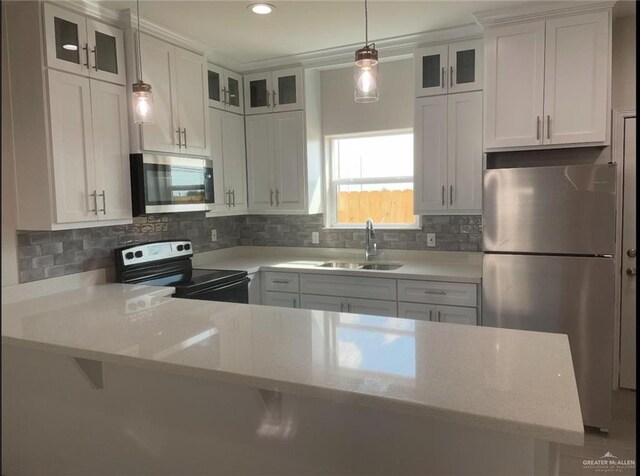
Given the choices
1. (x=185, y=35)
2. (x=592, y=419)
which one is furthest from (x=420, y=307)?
(x=185, y=35)

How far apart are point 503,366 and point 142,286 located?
2214 millimetres

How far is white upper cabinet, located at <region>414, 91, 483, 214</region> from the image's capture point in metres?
3.37

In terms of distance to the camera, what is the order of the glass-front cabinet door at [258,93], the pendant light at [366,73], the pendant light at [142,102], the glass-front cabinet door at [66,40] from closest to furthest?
1. the pendant light at [366,73]
2. the pendant light at [142,102]
3. the glass-front cabinet door at [66,40]
4. the glass-front cabinet door at [258,93]

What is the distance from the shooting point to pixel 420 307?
10.8ft

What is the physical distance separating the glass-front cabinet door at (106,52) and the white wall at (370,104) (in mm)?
1778

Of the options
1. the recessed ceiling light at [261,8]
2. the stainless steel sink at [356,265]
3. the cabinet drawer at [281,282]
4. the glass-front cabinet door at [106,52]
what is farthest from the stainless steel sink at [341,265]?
the glass-front cabinet door at [106,52]

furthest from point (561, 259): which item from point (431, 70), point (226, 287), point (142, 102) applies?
point (142, 102)

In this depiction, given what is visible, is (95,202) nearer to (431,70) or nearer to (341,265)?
(341,265)

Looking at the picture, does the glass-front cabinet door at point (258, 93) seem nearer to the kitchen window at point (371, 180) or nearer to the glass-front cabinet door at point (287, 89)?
the glass-front cabinet door at point (287, 89)

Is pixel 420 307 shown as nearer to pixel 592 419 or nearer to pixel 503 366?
pixel 592 419

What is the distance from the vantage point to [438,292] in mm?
3229

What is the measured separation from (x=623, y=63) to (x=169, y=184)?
3.21m

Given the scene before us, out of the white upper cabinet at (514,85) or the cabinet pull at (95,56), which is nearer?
the cabinet pull at (95,56)

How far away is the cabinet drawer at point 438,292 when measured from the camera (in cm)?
314
